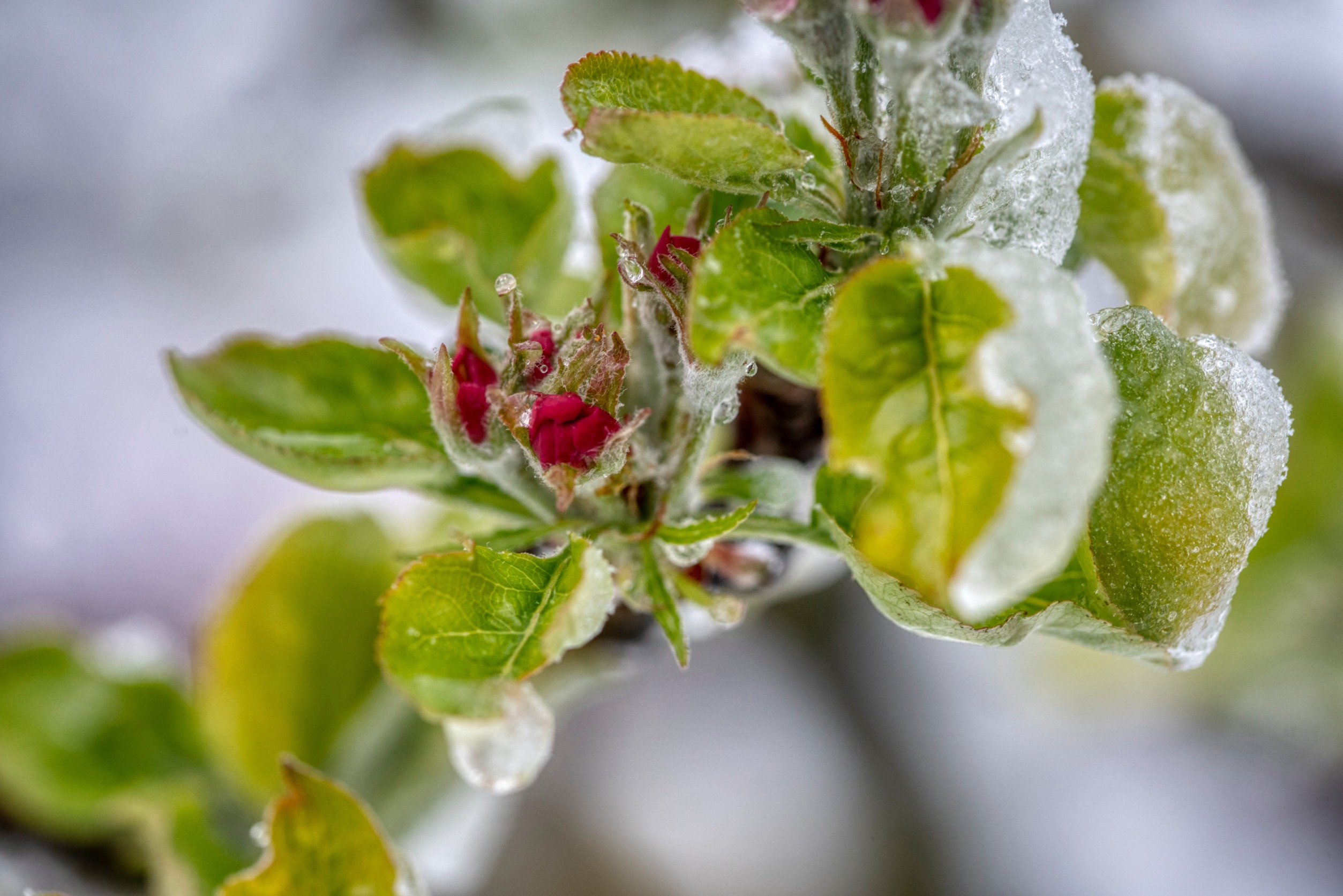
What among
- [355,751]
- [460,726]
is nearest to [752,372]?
[460,726]

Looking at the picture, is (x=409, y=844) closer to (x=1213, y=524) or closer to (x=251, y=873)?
(x=251, y=873)

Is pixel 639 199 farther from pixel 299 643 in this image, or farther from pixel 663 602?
pixel 299 643

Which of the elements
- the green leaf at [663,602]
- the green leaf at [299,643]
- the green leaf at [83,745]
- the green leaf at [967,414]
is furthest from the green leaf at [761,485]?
the green leaf at [83,745]

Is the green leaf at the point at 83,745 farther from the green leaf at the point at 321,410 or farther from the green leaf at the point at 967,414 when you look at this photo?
the green leaf at the point at 967,414

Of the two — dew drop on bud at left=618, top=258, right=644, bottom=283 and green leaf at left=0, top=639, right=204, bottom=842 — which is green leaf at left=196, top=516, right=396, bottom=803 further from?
dew drop on bud at left=618, top=258, right=644, bottom=283

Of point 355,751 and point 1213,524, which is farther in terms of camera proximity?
point 355,751
